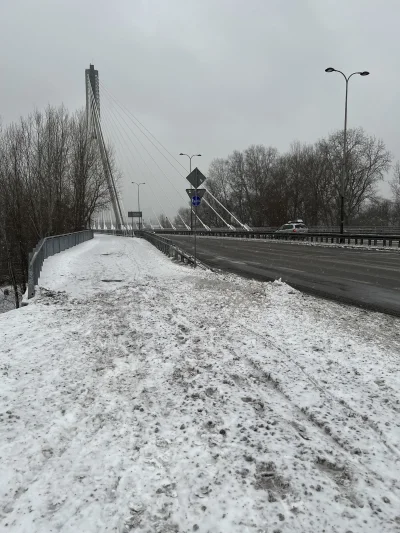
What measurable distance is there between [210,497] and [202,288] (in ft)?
25.1

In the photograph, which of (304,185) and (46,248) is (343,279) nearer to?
(46,248)

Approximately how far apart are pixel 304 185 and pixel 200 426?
75067 millimetres

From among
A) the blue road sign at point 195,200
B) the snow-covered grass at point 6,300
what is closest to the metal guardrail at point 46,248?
the blue road sign at point 195,200

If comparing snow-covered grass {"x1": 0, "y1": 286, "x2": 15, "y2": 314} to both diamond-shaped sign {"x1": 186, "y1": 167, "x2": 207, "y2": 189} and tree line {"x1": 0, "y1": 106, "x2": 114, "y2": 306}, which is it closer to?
tree line {"x1": 0, "y1": 106, "x2": 114, "y2": 306}

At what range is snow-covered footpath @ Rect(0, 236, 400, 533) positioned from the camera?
239 cm

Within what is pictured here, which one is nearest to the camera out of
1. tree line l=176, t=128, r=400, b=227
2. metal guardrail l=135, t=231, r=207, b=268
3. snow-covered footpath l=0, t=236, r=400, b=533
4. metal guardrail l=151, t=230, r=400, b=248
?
snow-covered footpath l=0, t=236, r=400, b=533

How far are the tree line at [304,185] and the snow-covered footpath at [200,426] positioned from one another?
60483 mm

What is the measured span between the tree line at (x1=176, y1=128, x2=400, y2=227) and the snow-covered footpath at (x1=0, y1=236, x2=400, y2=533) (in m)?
60.5

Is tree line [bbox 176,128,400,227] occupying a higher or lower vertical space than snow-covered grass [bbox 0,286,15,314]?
higher

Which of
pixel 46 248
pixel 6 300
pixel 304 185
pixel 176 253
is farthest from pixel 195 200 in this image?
pixel 304 185

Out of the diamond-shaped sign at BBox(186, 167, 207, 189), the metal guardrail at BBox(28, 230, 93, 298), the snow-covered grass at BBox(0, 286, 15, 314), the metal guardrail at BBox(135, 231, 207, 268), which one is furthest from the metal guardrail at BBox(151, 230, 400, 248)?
the snow-covered grass at BBox(0, 286, 15, 314)

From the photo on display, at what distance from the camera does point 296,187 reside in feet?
249

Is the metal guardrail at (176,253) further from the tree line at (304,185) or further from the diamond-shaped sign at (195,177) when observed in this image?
the tree line at (304,185)

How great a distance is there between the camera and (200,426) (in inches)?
132
